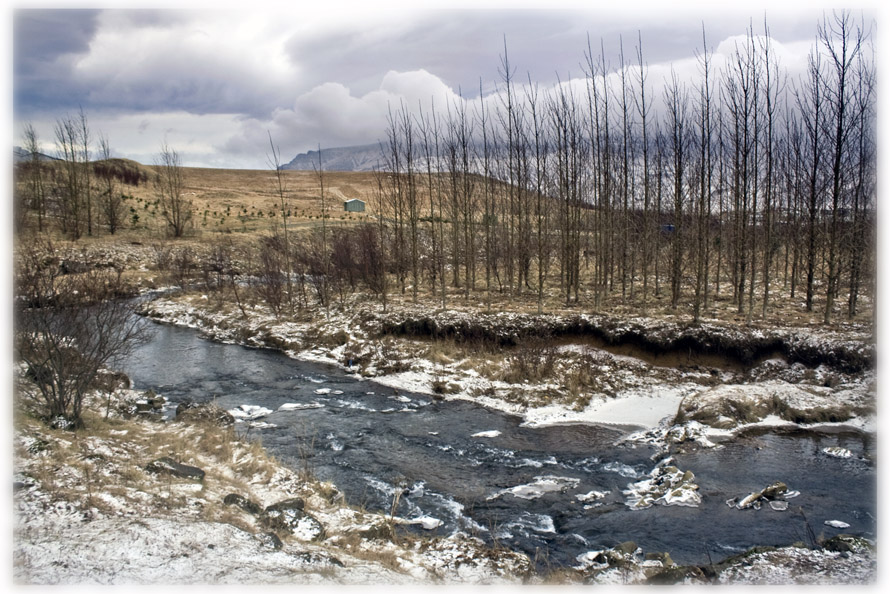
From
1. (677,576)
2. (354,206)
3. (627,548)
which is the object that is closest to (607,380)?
(627,548)

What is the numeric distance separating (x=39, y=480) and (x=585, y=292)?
2312 cm

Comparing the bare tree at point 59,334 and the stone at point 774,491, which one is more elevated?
the bare tree at point 59,334

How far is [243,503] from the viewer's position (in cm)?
895

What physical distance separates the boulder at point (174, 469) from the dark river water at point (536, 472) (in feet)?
7.94

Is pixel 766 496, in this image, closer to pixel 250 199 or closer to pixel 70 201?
pixel 70 201

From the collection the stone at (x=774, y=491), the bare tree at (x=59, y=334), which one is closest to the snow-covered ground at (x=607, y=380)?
the stone at (x=774, y=491)

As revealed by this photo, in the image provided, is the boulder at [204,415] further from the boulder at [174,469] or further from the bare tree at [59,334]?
the boulder at [174,469]

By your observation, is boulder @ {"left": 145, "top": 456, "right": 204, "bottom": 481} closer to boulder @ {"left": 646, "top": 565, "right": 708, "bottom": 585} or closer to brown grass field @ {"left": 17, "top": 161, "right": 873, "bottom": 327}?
boulder @ {"left": 646, "top": 565, "right": 708, "bottom": 585}

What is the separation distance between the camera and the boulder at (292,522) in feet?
27.0

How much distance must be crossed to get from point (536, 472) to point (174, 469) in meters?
7.17

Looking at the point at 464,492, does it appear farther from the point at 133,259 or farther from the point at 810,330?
the point at 133,259

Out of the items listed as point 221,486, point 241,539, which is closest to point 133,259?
point 221,486

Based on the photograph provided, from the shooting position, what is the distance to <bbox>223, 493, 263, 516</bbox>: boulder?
880 centimetres

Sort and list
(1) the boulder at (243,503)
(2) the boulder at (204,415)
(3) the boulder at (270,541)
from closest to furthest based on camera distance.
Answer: (3) the boulder at (270,541)
(1) the boulder at (243,503)
(2) the boulder at (204,415)
